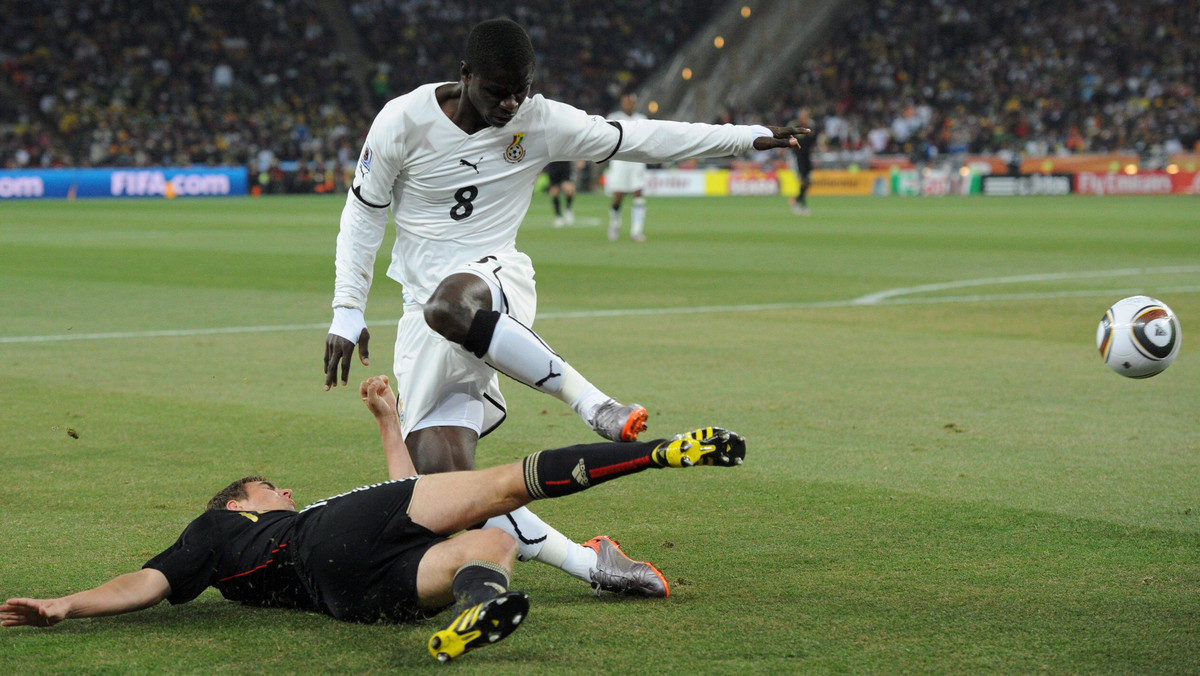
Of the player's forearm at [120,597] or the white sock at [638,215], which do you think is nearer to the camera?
the player's forearm at [120,597]

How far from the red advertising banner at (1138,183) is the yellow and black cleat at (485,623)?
131 feet

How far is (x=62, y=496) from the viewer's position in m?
5.79

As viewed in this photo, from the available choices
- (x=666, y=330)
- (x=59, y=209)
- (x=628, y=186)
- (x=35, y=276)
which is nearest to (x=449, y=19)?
(x=59, y=209)

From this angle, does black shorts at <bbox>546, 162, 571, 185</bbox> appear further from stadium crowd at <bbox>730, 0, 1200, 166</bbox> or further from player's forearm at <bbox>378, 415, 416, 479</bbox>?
player's forearm at <bbox>378, 415, 416, 479</bbox>

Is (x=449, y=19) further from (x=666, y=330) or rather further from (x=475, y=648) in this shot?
(x=475, y=648)

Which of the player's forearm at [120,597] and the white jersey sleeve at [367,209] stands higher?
the white jersey sleeve at [367,209]

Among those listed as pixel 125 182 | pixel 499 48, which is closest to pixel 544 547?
pixel 499 48

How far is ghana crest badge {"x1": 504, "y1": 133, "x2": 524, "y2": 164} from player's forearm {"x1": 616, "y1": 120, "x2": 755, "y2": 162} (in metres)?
0.36

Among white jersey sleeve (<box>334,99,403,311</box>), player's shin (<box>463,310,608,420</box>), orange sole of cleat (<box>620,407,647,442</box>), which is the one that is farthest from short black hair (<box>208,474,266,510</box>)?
orange sole of cleat (<box>620,407,647,442</box>)

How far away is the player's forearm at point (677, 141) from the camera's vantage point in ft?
16.3

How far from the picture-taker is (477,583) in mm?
3664

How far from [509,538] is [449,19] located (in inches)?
1958

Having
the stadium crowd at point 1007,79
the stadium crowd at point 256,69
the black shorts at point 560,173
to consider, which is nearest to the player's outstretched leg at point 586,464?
the black shorts at point 560,173

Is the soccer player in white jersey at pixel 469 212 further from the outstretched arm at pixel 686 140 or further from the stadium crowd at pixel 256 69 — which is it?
the stadium crowd at pixel 256 69
